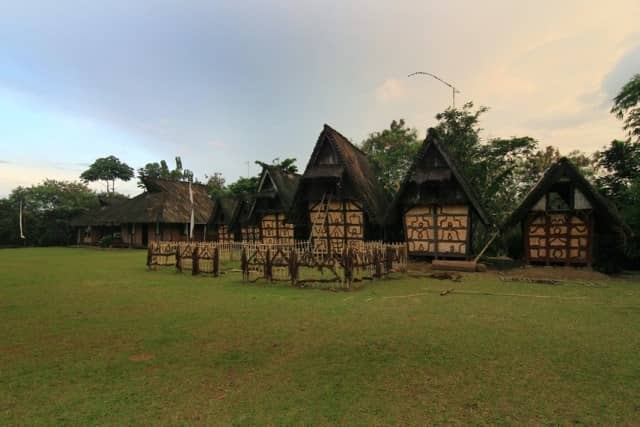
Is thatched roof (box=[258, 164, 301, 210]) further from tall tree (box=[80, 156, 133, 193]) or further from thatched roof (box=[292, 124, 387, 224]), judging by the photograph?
tall tree (box=[80, 156, 133, 193])

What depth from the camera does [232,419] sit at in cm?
338

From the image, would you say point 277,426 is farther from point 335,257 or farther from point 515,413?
point 335,257

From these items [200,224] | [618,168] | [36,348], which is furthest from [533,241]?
[200,224]

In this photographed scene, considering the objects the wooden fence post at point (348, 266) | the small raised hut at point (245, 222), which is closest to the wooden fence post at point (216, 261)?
the wooden fence post at point (348, 266)

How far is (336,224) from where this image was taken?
720 inches

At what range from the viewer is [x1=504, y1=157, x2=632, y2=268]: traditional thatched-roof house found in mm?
13367

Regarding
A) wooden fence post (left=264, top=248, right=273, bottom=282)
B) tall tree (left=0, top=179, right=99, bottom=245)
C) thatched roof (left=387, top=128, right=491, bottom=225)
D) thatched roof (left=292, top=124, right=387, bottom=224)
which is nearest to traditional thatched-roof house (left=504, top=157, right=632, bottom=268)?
thatched roof (left=387, top=128, right=491, bottom=225)

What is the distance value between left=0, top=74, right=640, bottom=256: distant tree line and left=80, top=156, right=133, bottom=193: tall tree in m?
10.1

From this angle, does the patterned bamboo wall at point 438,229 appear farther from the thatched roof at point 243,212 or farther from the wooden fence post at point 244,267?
the thatched roof at point 243,212

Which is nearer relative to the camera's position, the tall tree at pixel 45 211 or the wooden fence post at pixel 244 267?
the wooden fence post at pixel 244 267

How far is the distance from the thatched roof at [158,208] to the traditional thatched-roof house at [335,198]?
14834 millimetres

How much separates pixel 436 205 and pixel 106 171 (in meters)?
57.5

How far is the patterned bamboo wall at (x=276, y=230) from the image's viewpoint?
70.7 feet

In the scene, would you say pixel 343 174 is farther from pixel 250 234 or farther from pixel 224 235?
pixel 224 235
